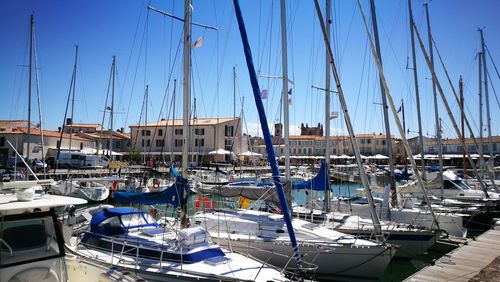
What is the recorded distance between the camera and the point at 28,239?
629cm

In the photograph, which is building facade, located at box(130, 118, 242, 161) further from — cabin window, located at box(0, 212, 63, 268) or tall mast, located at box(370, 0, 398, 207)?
cabin window, located at box(0, 212, 63, 268)

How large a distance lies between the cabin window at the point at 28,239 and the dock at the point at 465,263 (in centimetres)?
893

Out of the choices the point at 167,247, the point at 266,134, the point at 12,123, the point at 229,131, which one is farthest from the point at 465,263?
the point at 12,123

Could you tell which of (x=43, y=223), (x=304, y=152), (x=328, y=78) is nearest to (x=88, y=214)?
(x=43, y=223)

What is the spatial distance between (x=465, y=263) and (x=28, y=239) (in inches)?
478

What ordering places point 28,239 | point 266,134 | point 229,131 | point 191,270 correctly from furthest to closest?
point 229,131 → point 191,270 → point 266,134 → point 28,239

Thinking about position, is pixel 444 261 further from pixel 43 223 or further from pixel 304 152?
pixel 304 152

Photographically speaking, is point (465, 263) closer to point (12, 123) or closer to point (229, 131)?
point (229, 131)

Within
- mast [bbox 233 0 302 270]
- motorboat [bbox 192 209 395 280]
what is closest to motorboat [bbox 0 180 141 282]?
mast [bbox 233 0 302 270]

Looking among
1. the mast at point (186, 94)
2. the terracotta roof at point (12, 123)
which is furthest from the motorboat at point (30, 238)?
the terracotta roof at point (12, 123)

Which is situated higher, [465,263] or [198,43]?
[198,43]

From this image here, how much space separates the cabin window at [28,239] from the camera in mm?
6020

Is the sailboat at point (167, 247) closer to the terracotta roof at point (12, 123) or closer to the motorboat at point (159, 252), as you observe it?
the motorboat at point (159, 252)

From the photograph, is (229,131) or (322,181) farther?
(229,131)
